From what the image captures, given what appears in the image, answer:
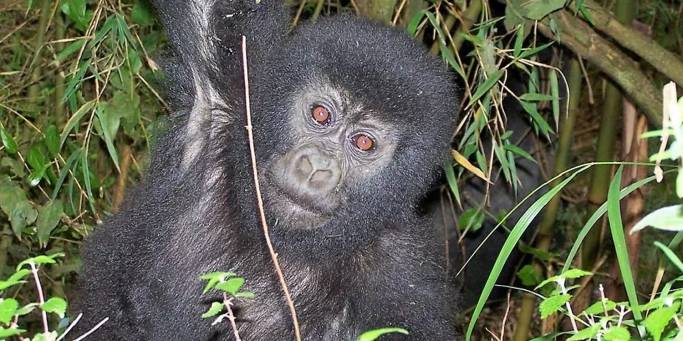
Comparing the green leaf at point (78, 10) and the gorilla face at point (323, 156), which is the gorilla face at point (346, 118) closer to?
the gorilla face at point (323, 156)

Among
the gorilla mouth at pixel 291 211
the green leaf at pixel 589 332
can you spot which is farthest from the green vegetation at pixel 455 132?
the green leaf at pixel 589 332

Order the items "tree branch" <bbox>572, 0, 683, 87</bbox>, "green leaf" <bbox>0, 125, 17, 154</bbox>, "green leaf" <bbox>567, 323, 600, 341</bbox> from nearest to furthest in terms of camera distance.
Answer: "green leaf" <bbox>567, 323, 600, 341</bbox> < "green leaf" <bbox>0, 125, 17, 154</bbox> < "tree branch" <bbox>572, 0, 683, 87</bbox>

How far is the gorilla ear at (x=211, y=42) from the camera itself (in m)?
3.27

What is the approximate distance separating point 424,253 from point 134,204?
3.68 ft

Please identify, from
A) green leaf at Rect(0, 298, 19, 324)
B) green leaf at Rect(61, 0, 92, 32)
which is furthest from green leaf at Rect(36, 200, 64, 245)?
green leaf at Rect(0, 298, 19, 324)

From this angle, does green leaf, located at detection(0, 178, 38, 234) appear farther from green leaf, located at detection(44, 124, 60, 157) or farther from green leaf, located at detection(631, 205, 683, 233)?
green leaf, located at detection(631, 205, 683, 233)

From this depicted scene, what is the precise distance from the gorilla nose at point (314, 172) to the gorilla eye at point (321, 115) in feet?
0.54

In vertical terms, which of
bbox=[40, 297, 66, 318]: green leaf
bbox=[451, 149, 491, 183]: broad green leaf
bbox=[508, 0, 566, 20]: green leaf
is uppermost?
bbox=[40, 297, 66, 318]: green leaf

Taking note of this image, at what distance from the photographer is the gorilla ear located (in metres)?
3.27

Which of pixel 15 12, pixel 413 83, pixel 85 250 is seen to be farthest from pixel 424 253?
pixel 15 12

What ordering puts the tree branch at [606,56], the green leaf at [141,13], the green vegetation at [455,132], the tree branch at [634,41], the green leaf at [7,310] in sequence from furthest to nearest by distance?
the tree branch at [606,56]
the tree branch at [634,41]
the green leaf at [141,13]
the green vegetation at [455,132]
the green leaf at [7,310]

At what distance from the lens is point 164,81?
3572 millimetres

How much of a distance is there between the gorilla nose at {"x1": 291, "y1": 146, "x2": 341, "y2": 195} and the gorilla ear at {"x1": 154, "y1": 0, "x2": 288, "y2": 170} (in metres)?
0.35

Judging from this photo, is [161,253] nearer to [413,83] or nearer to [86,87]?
[413,83]
